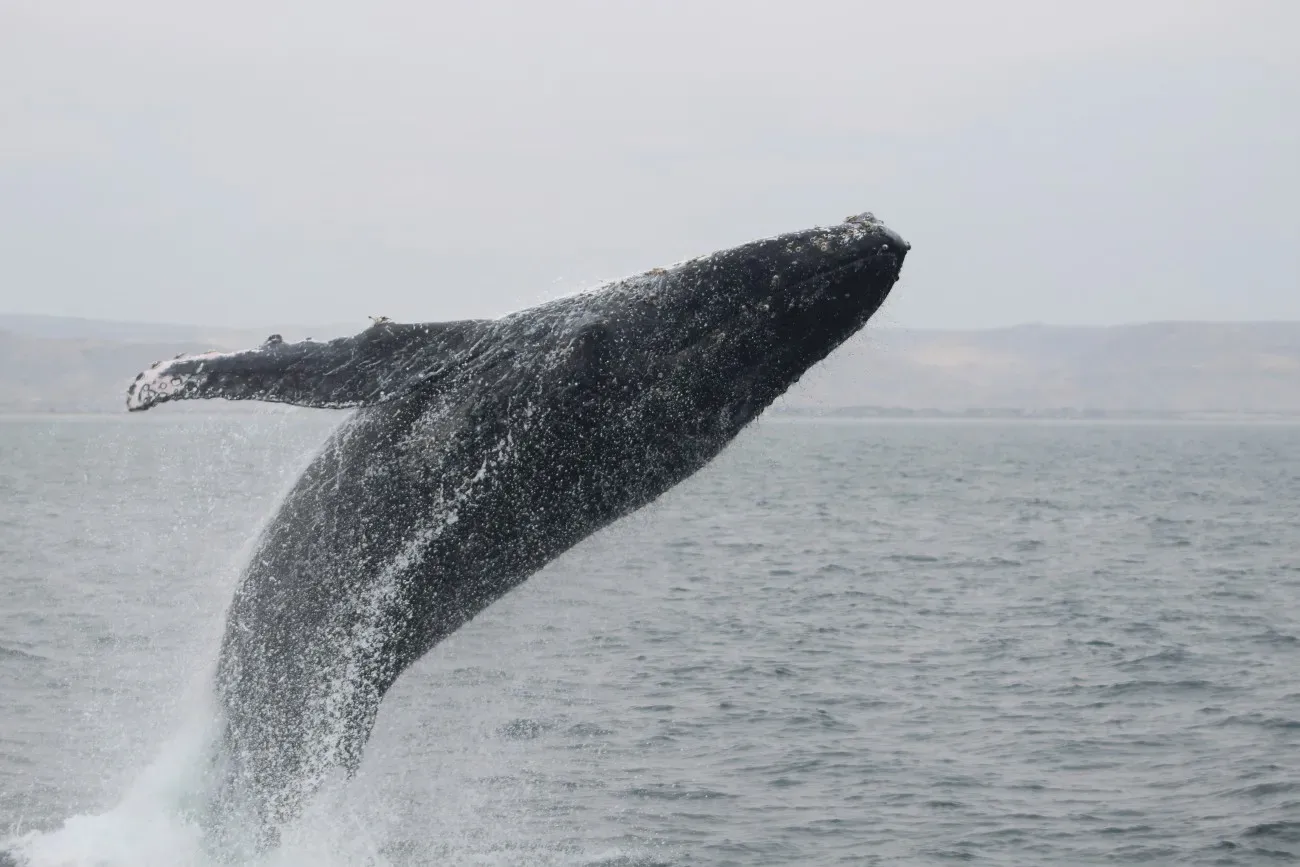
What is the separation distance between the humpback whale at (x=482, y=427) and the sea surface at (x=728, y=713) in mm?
643

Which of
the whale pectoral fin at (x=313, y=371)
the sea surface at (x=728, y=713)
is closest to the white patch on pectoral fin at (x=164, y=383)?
the whale pectoral fin at (x=313, y=371)

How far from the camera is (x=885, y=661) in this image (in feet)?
69.6

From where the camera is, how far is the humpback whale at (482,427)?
8555 millimetres

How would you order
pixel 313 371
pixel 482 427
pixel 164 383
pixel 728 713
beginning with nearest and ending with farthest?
pixel 164 383 → pixel 313 371 → pixel 482 427 → pixel 728 713

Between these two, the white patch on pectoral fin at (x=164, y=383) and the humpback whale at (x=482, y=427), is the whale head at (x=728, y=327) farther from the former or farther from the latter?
the white patch on pectoral fin at (x=164, y=383)

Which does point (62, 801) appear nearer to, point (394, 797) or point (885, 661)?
point (394, 797)

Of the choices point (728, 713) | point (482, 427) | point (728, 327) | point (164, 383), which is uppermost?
point (728, 327)

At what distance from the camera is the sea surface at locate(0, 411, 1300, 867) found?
39.5 ft

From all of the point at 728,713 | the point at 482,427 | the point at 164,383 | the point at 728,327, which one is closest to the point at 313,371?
the point at 164,383

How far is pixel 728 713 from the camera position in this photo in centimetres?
1725

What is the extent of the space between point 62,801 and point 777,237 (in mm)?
8302

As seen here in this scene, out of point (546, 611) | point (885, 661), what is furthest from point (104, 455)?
point (885, 661)

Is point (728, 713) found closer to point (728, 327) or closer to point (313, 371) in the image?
point (728, 327)

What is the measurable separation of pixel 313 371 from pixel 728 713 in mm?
10007
